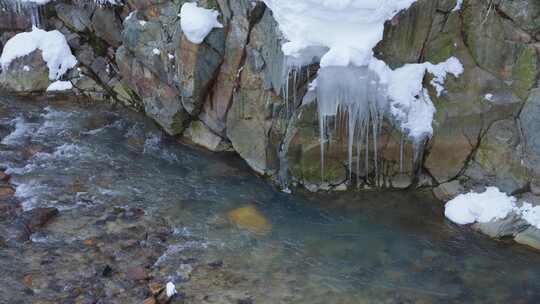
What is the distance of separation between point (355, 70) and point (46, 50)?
24.2ft

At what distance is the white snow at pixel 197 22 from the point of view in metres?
9.19

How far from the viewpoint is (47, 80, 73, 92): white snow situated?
12.2m

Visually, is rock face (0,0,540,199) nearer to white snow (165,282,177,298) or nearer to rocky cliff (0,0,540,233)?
rocky cliff (0,0,540,233)

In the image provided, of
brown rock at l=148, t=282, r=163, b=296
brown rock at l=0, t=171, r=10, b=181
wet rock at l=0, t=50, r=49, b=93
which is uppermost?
wet rock at l=0, t=50, r=49, b=93

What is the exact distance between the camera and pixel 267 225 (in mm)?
8750

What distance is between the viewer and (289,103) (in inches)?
358

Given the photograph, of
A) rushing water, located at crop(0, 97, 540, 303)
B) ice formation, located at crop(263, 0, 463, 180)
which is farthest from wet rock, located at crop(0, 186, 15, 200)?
ice formation, located at crop(263, 0, 463, 180)

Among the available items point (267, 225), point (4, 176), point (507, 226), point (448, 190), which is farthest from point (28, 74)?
point (507, 226)

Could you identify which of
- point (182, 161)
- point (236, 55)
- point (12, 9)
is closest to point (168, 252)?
point (182, 161)

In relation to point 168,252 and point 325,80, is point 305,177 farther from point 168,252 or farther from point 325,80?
point 168,252

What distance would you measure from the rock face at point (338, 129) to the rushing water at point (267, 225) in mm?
493

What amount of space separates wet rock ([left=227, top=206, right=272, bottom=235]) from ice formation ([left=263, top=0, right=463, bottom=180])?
1.49 m

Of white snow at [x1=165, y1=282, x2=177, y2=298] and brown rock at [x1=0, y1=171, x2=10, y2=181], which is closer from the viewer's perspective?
white snow at [x1=165, y1=282, x2=177, y2=298]

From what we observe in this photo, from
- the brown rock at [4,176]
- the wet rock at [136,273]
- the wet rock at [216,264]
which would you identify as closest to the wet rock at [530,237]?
the wet rock at [216,264]
